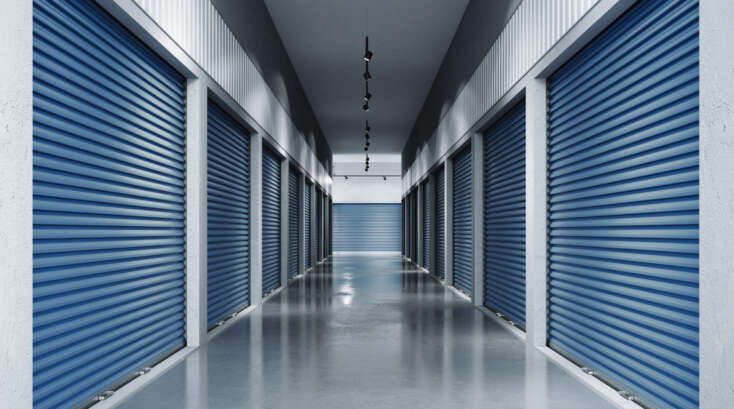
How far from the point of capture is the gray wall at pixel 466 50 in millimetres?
7195

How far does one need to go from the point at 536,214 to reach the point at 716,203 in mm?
2905

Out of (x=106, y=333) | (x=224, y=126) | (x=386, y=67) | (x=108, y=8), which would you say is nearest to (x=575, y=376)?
(x=106, y=333)

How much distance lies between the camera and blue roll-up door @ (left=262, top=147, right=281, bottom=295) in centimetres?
960

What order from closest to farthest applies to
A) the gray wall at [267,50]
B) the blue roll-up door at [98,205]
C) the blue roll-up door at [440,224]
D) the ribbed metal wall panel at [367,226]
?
the blue roll-up door at [98,205] < the gray wall at [267,50] < the blue roll-up door at [440,224] < the ribbed metal wall panel at [367,226]

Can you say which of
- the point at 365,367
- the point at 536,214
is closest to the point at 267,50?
the point at 536,214

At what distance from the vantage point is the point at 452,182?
11.4 metres

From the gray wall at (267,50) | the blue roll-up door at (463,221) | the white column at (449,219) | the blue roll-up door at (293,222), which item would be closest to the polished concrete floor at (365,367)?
the blue roll-up door at (463,221)

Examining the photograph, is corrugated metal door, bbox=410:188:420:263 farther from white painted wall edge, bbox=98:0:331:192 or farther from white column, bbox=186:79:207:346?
white column, bbox=186:79:207:346

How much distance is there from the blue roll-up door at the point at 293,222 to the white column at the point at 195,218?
22.8 feet

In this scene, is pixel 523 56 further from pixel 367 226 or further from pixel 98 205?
pixel 367 226

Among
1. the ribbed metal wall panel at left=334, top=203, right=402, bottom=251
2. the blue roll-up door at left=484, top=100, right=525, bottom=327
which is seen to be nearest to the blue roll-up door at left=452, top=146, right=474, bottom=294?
the blue roll-up door at left=484, top=100, right=525, bottom=327

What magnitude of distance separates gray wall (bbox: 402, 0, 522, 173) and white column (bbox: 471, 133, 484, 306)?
4.71ft

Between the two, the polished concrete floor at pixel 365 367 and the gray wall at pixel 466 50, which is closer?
the polished concrete floor at pixel 365 367

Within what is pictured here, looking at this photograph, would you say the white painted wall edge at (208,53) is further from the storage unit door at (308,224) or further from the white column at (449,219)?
the storage unit door at (308,224)
